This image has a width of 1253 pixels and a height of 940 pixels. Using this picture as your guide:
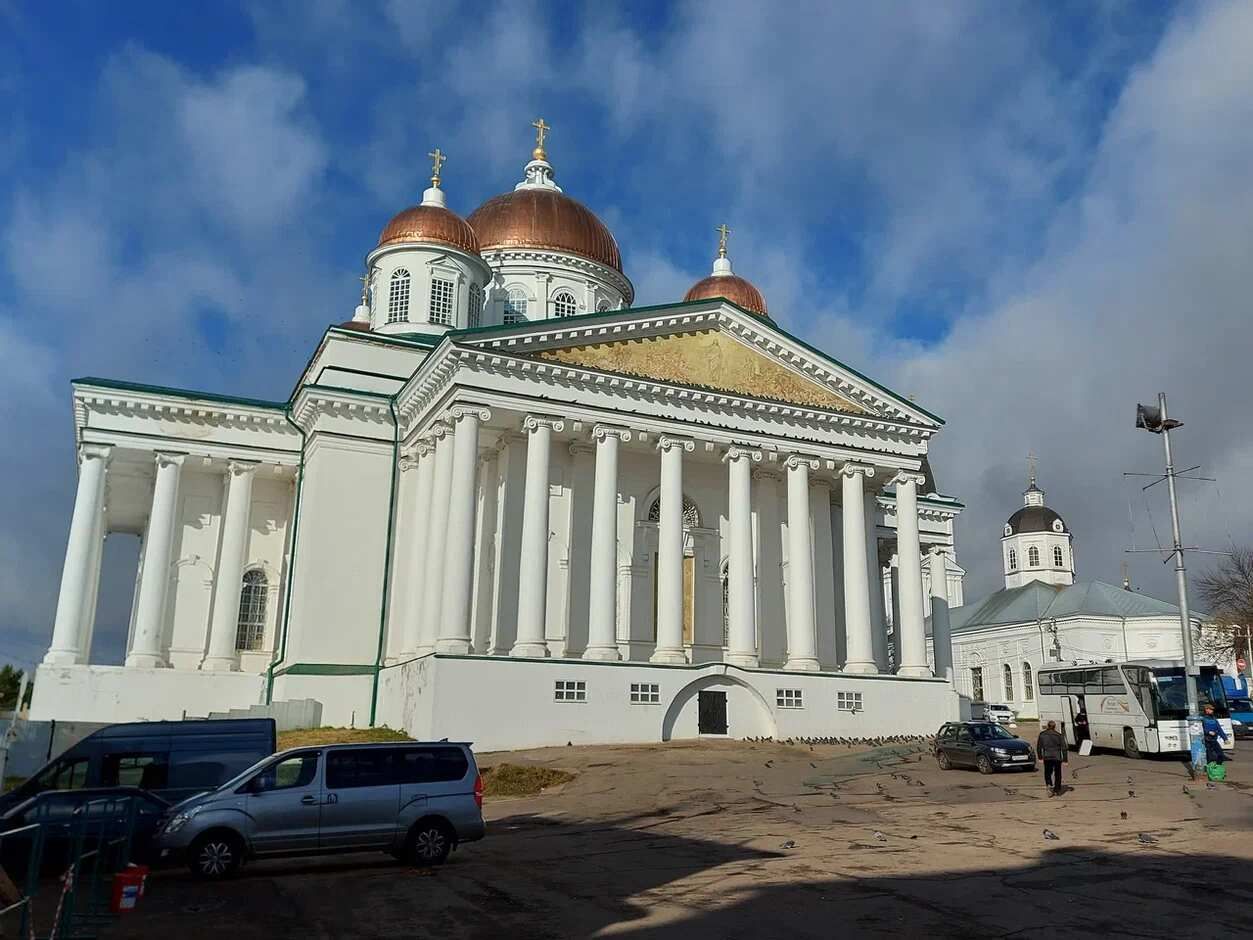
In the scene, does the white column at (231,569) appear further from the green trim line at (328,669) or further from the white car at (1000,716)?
the white car at (1000,716)

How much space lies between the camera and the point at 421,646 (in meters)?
28.7

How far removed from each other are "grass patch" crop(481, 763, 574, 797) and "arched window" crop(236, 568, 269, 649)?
15.6 meters

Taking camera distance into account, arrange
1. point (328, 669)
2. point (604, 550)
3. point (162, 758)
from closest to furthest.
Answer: point (162, 758) → point (604, 550) → point (328, 669)

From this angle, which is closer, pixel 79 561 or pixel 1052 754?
pixel 1052 754

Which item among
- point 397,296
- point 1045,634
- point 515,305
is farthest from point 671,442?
point 1045,634

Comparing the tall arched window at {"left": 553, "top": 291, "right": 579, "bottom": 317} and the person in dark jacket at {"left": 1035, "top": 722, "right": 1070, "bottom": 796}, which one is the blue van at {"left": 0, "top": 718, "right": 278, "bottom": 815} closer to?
the person in dark jacket at {"left": 1035, "top": 722, "right": 1070, "bottom": 796}

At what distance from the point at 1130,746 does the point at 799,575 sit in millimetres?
10054

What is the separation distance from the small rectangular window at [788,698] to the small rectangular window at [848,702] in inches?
51.4

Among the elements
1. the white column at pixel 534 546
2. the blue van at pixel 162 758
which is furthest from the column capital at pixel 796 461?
the blue van at pixel 162 758

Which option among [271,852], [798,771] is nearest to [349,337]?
[798,771]

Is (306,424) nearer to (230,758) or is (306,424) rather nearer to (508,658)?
(508,658)

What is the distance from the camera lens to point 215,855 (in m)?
12.3

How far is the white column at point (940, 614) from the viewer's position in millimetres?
40969

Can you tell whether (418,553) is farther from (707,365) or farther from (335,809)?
(335,809)
